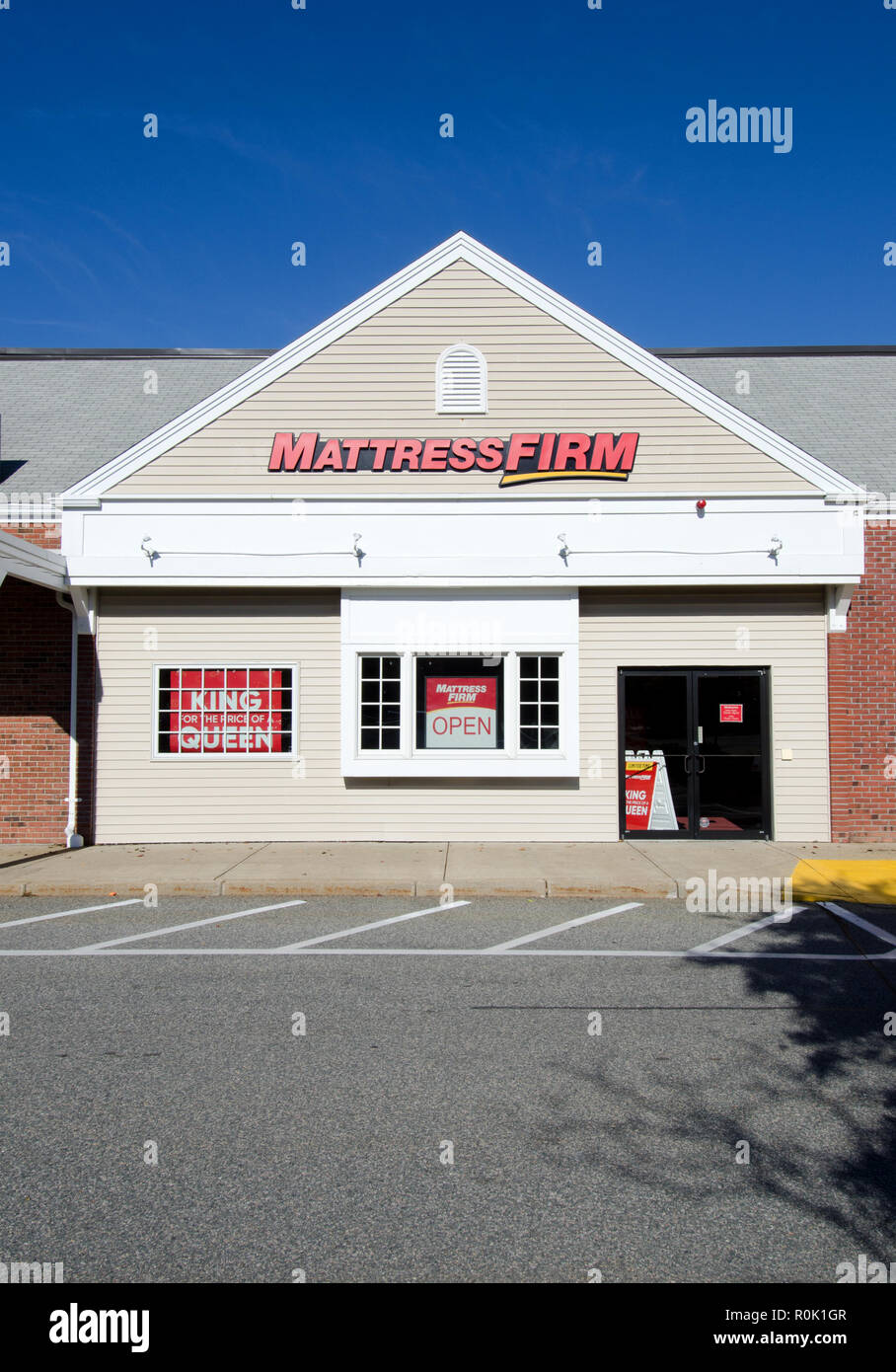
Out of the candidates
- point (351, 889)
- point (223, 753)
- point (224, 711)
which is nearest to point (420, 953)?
point (351, 889)

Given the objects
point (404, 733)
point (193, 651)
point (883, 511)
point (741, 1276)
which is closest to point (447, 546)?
point (404, 733)

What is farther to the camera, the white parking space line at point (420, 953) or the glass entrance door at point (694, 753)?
the glass entrance door at point (694, 753)

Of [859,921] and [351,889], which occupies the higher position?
[351,889]

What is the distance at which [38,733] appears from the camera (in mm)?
12586

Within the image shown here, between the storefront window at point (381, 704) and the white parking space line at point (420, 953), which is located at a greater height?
the storefront window at point (381, 704)

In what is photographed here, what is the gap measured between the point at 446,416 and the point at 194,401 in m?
5.51

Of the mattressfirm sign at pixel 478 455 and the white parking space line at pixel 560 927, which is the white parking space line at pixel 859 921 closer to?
the white parking space line at pixel 560 927

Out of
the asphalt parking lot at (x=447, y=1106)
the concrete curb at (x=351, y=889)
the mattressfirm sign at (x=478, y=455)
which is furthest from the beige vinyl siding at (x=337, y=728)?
the asphalt parking lot at (x=447, y=1106)

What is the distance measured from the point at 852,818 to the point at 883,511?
4.10 meters

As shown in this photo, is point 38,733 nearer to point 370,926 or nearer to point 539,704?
point 370,926

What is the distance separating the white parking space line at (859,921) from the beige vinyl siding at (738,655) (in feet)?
10.3

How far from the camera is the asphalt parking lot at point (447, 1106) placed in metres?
3.45
